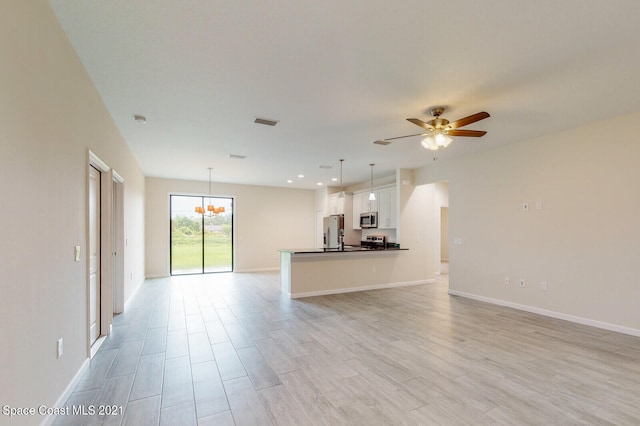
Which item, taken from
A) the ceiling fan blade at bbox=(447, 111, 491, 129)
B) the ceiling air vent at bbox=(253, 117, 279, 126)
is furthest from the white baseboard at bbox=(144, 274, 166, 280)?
the ceiling fan blade at bbox=(447, 111, 491, 129)

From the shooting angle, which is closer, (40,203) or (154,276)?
(40,203)

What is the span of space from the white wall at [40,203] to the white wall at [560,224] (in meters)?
5.94

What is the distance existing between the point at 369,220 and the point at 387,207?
0.77 metres

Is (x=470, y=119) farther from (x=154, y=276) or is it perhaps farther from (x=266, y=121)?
(x=154, y=276)

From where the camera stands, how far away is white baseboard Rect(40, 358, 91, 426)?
199cm

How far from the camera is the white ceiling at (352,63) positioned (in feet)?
6.56

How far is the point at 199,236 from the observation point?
350 inches

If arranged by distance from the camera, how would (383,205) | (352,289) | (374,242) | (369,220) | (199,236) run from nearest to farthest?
(352,289) → (383,205) → (369,220) → (374,242) → (199,236)

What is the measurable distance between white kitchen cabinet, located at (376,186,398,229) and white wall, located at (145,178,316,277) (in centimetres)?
332

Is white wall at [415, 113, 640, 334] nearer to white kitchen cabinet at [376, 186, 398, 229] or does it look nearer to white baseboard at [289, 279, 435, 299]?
white baseboard at [289, 279, 435, 299]

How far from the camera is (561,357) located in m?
3.09

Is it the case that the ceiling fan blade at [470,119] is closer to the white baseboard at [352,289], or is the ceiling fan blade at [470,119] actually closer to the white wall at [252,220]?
the white baseboard at [352,289]

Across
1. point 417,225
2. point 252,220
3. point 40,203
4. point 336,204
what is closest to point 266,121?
point 40,203

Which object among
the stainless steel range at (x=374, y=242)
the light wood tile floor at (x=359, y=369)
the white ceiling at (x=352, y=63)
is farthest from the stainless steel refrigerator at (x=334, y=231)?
the white ceiling at (x=352, y=63)
